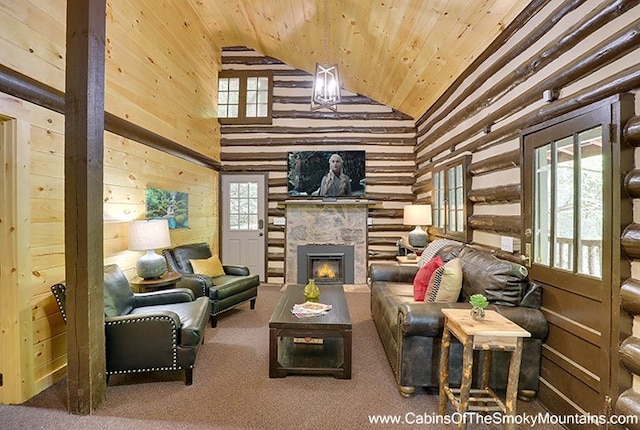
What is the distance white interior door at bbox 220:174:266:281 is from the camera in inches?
264

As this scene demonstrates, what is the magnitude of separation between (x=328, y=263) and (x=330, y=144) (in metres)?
2.29

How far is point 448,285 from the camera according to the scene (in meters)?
2.92

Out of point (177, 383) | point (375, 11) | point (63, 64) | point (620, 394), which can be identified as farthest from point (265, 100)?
point (620, 394)

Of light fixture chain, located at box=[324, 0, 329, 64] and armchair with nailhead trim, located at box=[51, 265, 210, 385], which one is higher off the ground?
light fixture chain, located at box=[324, 0, 329, 64]

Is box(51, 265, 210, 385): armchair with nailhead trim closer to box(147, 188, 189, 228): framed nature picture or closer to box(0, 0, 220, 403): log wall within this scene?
box(0, 0, 220, 403): log wall

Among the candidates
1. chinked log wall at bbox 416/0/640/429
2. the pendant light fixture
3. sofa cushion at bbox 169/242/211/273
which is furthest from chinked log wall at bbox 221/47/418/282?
the pendant light fixture

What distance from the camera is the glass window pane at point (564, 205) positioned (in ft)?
7.50

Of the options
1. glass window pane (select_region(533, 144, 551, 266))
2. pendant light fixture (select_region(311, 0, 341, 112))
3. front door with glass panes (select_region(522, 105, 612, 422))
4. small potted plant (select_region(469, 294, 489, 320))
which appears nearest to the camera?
front door with glass panes (select_region(522, 105, 612, 422))

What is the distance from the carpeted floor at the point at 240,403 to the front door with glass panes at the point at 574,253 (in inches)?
14.3

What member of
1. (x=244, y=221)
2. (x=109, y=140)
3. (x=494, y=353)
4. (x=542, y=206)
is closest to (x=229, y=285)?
(x=109, y=140)

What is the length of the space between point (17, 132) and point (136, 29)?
7.16ft

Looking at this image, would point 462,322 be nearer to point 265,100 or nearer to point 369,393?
point 369,393

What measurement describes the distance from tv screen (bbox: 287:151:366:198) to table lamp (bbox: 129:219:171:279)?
319 centimetres

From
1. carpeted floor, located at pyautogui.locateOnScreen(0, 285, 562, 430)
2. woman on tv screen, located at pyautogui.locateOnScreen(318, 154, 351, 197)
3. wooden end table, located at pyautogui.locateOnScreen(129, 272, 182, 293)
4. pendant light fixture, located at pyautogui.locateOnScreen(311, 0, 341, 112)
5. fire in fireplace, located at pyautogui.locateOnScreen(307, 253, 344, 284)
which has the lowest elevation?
carpeted floor, located at pyautogui.locateOnScreen(0, 285, 562, 430)
